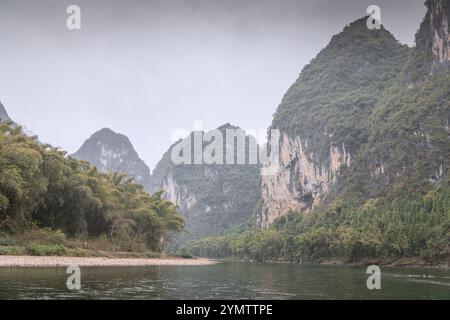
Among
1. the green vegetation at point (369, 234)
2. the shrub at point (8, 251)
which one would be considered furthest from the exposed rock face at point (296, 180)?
the shrub at point (8, 251)

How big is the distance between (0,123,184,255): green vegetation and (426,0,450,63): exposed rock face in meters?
79.9

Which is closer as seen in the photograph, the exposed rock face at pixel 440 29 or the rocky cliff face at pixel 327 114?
the exposed rock face at pixel 440 29

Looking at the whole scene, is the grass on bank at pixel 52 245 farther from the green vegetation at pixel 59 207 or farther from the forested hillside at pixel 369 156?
the forested hillside at pixel 369 156

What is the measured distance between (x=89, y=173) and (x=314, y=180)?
9542cm

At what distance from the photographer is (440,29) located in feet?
372

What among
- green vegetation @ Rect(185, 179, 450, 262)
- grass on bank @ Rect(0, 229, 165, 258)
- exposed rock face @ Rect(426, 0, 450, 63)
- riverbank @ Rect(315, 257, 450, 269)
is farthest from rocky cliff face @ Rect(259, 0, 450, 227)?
grass on bank @ Rect(0, 229, 165, 258)

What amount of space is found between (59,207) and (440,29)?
330 ft

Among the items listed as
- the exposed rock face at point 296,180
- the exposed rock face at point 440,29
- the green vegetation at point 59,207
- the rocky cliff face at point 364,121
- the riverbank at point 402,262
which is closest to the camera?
the green vegetation at point 59,207

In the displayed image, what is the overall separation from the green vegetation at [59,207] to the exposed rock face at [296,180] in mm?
76176

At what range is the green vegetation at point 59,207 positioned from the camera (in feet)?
104
